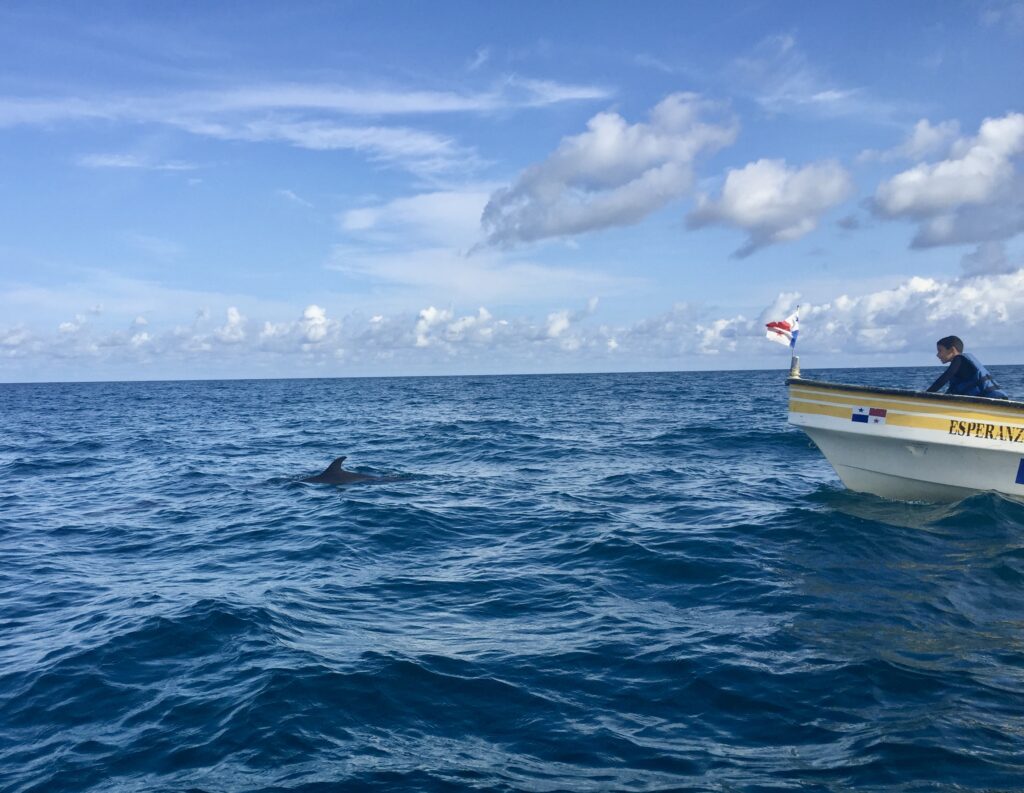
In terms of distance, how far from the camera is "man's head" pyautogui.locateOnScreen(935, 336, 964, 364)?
13.1 meters

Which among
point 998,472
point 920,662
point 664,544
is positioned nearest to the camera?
point 920,662

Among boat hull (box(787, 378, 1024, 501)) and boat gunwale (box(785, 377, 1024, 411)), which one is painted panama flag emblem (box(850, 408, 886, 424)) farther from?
boat gunwale (box(785, 377, 1024, 411))

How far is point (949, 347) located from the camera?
13.1 meters

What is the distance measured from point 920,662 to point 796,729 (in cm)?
207

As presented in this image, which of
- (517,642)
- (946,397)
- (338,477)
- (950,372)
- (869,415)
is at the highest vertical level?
(950,372)

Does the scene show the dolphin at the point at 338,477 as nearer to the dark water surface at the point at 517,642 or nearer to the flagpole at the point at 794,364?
the dark water surface at the point at 517,642

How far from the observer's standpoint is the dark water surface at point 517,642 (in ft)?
18.0

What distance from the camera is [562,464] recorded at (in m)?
22.5

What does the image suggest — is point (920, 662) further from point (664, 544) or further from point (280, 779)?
point (280, 779)

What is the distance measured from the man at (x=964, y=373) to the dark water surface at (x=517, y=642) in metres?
1.99

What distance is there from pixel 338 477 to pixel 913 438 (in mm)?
13623

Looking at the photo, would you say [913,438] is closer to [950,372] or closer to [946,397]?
[946,397]

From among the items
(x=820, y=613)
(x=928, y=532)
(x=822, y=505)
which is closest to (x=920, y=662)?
(x=820, y=613)

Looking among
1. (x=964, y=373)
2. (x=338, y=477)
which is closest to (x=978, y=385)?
(x=964, y=373)
